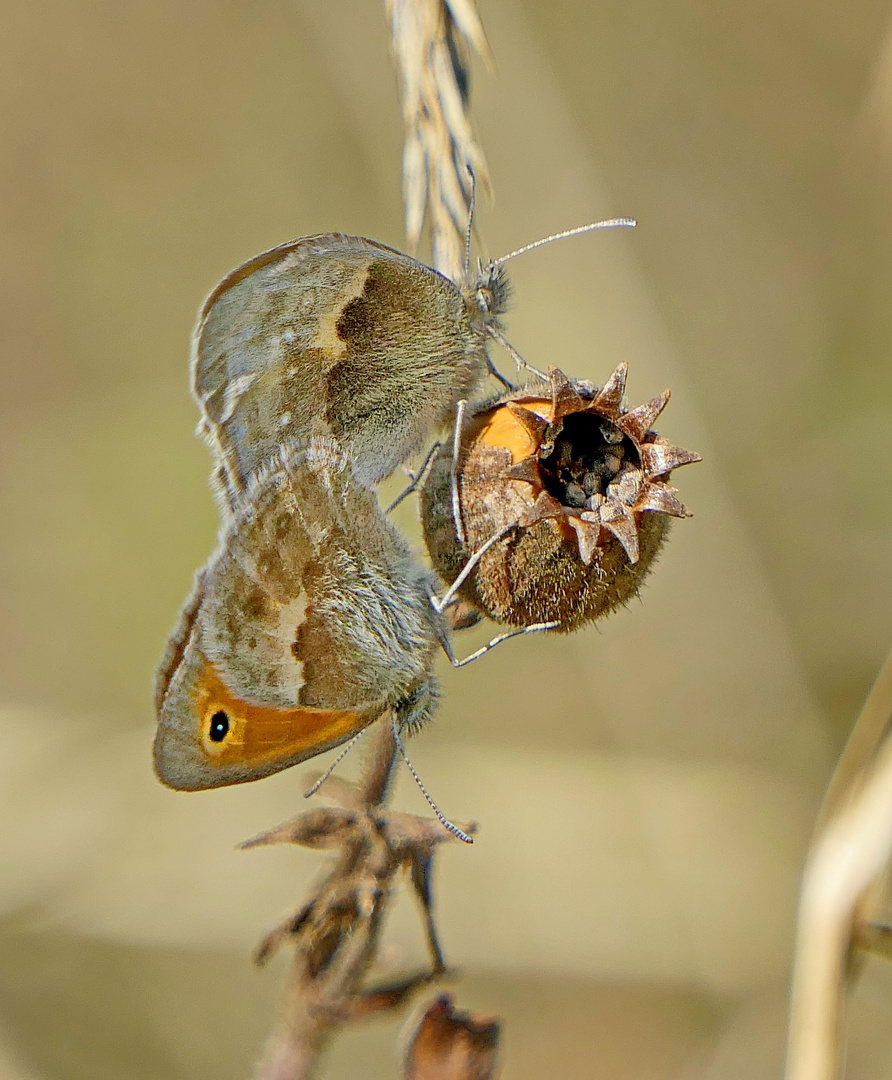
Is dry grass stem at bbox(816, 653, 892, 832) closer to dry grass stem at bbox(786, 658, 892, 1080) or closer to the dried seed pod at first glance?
dry grass stem at bbox(786, 658, 892, 1080)

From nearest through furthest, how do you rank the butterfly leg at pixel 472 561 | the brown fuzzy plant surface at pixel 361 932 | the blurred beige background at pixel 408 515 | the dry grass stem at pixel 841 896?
the dry grass stem at pixel 841 896
the brown fuzzy plant surface at pixel 361 932
the butterfly leg at pixel 472 561
the blurred beige background at pixel 408 515

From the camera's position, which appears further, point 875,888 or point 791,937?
point 791,937

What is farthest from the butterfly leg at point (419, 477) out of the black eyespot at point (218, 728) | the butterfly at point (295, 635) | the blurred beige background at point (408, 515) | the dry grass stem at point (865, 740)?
the blurred beige background at point (408, 515)

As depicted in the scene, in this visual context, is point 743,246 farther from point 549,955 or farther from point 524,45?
point 549,955

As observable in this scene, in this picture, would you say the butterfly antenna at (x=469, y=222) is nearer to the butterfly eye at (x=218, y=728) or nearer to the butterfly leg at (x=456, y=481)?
the butterfly leg at (x=456, y=481)

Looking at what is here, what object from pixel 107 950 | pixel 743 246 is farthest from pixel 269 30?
pixel 107 950

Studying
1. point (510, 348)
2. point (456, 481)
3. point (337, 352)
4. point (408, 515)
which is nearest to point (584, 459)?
point (456, 481)


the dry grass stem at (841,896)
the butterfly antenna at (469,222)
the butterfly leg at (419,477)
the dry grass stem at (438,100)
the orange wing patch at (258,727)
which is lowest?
the dry grass stem at (841,896)

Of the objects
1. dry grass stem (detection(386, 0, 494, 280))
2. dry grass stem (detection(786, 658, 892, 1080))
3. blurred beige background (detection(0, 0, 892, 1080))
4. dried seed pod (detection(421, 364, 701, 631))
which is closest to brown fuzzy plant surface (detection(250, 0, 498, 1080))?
dry grass stem (detection(386, 0, 494, 280))
